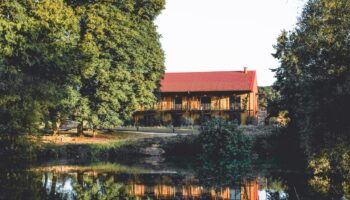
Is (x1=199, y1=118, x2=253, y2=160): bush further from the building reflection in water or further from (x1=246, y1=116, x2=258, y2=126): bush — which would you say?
(x1=246, y1=116, x2=258, y2=126): bush

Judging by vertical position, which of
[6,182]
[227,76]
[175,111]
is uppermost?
[227,76]

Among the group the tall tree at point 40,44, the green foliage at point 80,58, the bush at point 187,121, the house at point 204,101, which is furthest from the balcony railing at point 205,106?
the tall tree at point 40,44

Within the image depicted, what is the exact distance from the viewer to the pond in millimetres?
16688

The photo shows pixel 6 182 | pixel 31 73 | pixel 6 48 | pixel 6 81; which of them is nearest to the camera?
pixel 6 182

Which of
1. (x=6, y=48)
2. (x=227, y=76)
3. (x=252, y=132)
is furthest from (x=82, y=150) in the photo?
(x=227, y=76)

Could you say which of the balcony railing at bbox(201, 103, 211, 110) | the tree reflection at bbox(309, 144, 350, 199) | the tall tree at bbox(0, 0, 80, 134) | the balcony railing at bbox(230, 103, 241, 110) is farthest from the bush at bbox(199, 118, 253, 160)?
the balcony railing at bbox(201, 103, 211, 110)

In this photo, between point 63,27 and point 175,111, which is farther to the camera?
point 175,111

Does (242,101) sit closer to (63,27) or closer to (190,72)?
(190,72)

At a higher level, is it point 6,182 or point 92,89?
point 92,89

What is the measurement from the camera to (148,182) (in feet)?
67.9

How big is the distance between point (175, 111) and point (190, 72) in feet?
24.5

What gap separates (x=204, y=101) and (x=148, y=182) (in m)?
37.3

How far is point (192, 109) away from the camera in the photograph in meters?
57.1

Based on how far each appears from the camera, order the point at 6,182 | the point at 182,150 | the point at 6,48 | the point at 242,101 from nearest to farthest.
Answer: the point at 6,182 < the point at 6,48 < the point at 182,150 < the point at 242,101
